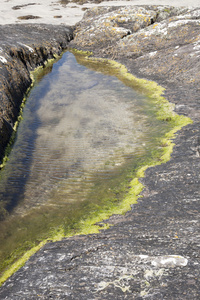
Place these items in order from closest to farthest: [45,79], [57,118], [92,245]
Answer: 1. [92,245]
2. [57,118]
3. [45,79]

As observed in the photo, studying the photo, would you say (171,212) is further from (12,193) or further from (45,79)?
(45,79)

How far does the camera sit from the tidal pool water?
7.82 metres

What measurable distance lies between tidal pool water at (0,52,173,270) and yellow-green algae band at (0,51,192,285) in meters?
0.24

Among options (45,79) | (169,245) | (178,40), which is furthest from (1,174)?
(178,40)

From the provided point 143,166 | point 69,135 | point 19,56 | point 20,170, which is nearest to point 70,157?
point 69,135

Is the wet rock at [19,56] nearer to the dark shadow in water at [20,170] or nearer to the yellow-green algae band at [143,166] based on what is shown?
the dark shadow in water at [20,170]

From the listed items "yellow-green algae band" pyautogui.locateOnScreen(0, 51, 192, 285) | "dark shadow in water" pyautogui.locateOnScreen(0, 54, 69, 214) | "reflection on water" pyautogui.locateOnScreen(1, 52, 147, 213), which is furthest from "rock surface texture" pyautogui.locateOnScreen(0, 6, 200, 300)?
"dark shadow in water" pyautogui.locateOnScreen(0, 54, 69, 214)

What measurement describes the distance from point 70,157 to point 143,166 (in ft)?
10.1

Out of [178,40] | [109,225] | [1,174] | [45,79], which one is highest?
[178,40]

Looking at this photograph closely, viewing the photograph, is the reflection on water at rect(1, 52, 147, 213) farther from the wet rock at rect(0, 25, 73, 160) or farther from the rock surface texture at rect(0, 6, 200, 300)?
the rock surface texture at rect(0, 6, 200, 300)

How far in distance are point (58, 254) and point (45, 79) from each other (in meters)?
17.3

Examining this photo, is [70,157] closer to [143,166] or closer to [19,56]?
[143,166]

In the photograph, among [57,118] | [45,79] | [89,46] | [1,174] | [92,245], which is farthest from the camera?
[89,46]

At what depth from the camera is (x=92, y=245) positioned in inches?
250
